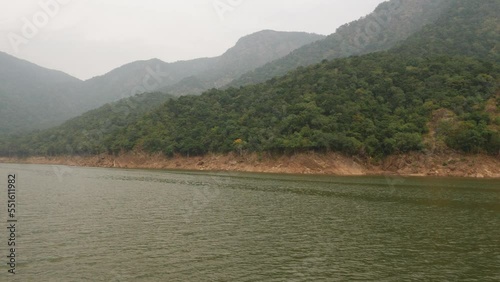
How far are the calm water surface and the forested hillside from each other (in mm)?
56913

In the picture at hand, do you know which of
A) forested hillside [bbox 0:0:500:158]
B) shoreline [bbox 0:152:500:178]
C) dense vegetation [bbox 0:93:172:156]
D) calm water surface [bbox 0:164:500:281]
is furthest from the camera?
dense vegetation [bbox 0:93:172:156]

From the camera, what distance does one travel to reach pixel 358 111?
116312mm

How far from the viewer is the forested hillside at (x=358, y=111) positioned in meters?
103

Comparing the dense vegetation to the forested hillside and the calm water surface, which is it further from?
the calm water surface

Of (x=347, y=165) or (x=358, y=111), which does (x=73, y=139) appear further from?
(x=347, y=165)

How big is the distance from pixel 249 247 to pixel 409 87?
374ft

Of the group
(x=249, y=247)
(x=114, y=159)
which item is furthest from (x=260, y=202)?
(x=114, y=159)

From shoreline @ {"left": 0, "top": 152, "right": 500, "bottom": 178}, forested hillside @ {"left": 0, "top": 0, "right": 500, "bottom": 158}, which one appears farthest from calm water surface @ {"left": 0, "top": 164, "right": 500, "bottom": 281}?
forested hillside @ {"left": 0, "top": 0, "right": 500, "bottom": 158}

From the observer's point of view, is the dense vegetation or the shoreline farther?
the dense vegetation

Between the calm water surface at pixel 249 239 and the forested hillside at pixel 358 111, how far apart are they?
56.9m

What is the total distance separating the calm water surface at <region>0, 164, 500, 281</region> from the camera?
66.3ft

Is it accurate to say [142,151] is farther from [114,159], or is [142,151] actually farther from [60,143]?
[60,143]

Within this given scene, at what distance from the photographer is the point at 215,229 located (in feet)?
100

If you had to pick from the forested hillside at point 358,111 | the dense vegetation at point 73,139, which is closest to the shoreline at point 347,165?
the forested hillside at point 358,111
